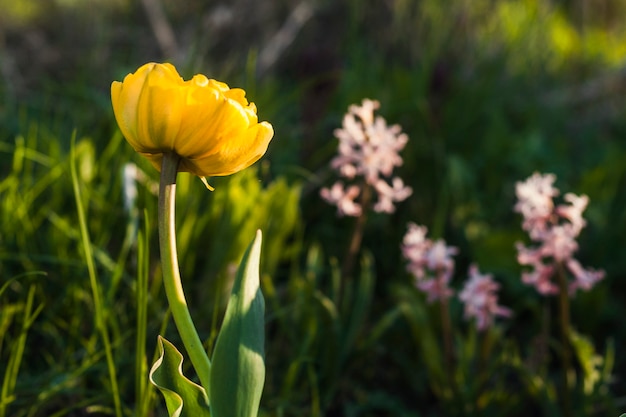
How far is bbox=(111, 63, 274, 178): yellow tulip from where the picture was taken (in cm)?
84

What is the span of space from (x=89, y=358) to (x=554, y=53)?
326cm

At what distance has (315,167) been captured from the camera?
2.37 metres

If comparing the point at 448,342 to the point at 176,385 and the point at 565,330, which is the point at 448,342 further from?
the point at 176,385

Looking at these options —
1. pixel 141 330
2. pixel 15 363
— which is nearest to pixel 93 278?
pixel 141 330

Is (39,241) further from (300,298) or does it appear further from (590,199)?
(590,199)

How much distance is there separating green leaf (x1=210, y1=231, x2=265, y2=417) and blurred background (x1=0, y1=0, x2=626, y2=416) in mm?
333

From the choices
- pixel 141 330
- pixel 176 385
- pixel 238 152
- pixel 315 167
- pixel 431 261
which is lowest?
pixel 176 385

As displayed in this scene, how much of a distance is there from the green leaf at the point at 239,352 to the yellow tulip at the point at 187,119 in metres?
0.11

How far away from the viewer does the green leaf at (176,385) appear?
0.88m

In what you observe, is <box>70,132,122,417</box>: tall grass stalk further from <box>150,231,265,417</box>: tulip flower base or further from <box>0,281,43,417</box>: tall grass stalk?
<box>150,231,265,417</box>: tulip flower base

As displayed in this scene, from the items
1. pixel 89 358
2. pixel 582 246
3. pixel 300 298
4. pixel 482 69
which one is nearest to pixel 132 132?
pixel 89 358

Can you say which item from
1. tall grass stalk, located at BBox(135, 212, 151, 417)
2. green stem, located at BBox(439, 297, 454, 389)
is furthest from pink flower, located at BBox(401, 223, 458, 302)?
tall grass stalk, located at BBox(135, 212, 151, 417)

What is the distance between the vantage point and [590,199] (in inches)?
90.4

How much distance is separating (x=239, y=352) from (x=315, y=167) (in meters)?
1.54
